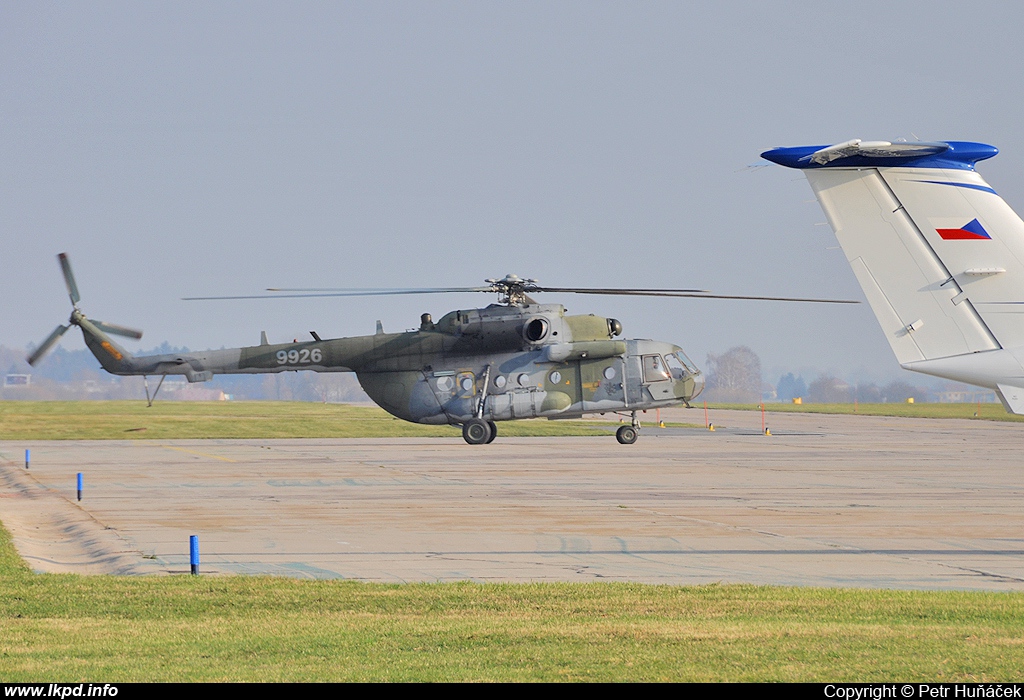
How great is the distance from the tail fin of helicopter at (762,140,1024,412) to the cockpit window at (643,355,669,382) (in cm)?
2656

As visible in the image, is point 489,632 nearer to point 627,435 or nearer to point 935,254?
point 935,254

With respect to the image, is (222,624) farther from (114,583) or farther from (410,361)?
(410,361)

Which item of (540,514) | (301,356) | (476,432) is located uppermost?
(301,356)

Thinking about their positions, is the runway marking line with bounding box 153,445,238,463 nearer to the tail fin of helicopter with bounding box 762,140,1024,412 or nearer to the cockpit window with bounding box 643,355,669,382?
the cockpit window with bounding box 643,355,669,382

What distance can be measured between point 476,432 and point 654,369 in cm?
621

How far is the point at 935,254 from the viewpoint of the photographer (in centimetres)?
851

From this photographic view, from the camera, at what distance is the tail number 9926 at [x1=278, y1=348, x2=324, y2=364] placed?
1447 inches

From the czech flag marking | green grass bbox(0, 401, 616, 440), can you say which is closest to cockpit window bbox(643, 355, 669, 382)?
green grass bbox(0, 401, 616, 440)

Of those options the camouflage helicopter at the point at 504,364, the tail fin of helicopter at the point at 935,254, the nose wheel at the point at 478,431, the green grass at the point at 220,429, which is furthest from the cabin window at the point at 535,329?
the tail fin of helicopter at the point at 935,254

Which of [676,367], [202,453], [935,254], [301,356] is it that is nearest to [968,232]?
[935,254]

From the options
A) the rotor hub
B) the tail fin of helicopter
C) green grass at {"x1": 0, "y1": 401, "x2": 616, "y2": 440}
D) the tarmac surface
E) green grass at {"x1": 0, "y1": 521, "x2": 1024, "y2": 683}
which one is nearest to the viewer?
the tail fin of helicopter

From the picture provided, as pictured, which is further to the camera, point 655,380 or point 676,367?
point 676,367

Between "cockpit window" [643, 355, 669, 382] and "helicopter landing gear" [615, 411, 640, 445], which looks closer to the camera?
"cockpit window" [643, 355, 669, 382]

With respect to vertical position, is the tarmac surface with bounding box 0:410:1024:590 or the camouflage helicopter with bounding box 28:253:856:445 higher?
the camouflage helicopter with bounding box 28:253:856:445
